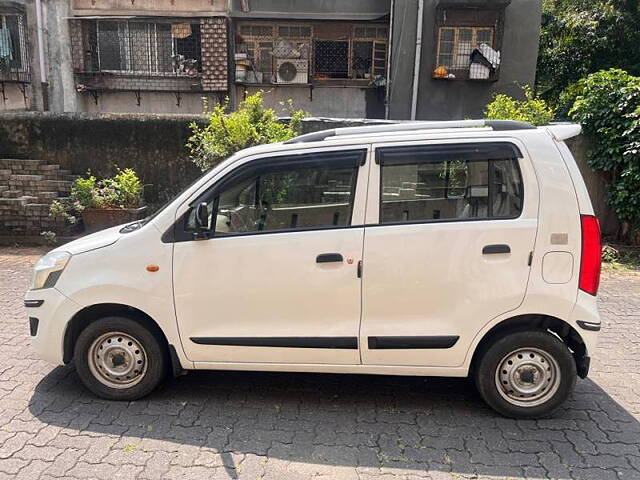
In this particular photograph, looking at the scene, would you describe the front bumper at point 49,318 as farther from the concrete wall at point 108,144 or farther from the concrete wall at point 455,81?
the concrete wall at point 455,81

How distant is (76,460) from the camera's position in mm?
3008

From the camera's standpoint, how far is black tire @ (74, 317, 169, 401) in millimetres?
3588

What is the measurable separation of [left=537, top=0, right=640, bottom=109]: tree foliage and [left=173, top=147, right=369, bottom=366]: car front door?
44.5ft

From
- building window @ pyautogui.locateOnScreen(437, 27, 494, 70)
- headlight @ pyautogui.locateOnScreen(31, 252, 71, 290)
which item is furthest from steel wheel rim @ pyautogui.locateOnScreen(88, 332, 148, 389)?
building window @ pyautogui.locateOnScreen(437, 27, 494, 70)

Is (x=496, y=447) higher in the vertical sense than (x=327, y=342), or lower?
lower

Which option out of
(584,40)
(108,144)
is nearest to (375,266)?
(108,144)

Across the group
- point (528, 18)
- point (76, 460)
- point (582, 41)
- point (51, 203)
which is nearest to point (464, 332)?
point (76, 460)

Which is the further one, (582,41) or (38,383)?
(582,41)

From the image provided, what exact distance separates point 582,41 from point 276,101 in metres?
9.79

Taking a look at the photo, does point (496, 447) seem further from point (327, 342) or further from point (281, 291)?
point (281, 291)

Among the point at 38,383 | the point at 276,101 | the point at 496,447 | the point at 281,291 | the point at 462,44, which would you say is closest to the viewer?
the point at 496,447

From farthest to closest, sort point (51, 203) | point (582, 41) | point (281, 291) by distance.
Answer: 1. point (582, 41)
2. point (51, 203)
3. point (281, 291)

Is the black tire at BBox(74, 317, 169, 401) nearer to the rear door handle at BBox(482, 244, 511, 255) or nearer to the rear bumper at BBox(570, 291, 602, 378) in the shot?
the rear door handle at BBox(482, 244, 511, 255)

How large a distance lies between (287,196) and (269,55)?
1118 cm
